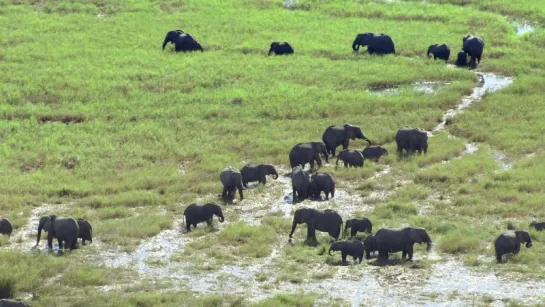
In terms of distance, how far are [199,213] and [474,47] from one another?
21140 mm

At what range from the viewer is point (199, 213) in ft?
83.7

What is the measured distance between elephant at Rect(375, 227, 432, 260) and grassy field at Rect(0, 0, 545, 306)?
0.51 metres

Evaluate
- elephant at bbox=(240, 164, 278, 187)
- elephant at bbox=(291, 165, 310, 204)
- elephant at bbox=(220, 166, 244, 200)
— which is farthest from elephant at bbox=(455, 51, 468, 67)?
elephant at bbox=(220, 166, 244, 200)

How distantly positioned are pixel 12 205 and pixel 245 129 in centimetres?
936

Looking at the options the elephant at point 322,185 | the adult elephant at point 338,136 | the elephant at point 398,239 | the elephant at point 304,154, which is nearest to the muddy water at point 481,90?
the adult elephant at point 338,136

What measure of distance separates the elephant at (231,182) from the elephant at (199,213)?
6.80 ft

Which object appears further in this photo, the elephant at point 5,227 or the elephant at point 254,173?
the elephant at point 254,173

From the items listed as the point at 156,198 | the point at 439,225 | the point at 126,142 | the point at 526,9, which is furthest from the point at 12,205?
the point at 526,9

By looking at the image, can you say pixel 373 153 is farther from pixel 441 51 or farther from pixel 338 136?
pixel 441 51

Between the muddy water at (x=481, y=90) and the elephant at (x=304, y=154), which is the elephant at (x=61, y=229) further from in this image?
the muddy water at (x=481, y=90)

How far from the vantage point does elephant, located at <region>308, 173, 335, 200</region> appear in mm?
27672

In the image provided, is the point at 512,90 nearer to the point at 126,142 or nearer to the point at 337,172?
the point at 337,172

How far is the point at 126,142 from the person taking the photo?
33125 millimetres

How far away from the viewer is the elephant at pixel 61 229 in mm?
23922
